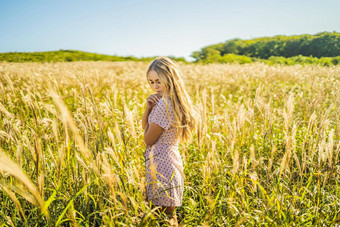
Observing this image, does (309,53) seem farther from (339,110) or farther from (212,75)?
(339,110)

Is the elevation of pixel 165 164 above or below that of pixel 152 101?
below

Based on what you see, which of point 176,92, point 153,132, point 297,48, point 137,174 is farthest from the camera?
Answer: point 297,48

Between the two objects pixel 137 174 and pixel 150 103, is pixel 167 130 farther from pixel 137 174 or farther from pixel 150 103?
pixel 137 174

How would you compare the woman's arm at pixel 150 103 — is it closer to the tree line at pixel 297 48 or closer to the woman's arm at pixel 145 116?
the woman's arm at pixel 145 116

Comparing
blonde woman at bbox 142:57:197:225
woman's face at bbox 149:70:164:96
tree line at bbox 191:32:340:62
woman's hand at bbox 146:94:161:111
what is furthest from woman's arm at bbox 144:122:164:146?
tree line at bbox 191:32:340:62

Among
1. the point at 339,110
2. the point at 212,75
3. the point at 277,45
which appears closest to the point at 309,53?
the point at 277,45

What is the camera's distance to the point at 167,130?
1798 mm

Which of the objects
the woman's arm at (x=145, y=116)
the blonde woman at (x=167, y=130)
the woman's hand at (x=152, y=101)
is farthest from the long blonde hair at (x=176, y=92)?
the woman's arm at (x=145, y=116)

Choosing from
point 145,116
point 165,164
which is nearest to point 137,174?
point 165,164

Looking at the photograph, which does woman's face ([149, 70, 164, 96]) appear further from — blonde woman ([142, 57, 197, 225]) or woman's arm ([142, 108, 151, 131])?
woman's arm ([142, 108, 151, 131])

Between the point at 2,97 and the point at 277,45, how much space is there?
59.4ft

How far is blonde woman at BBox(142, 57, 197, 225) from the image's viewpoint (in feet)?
5.47

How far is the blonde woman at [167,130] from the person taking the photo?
1.67 m

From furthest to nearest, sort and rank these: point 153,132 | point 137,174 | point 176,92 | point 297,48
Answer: point 297,48
point 176,92
point 153,132
point 137,174
